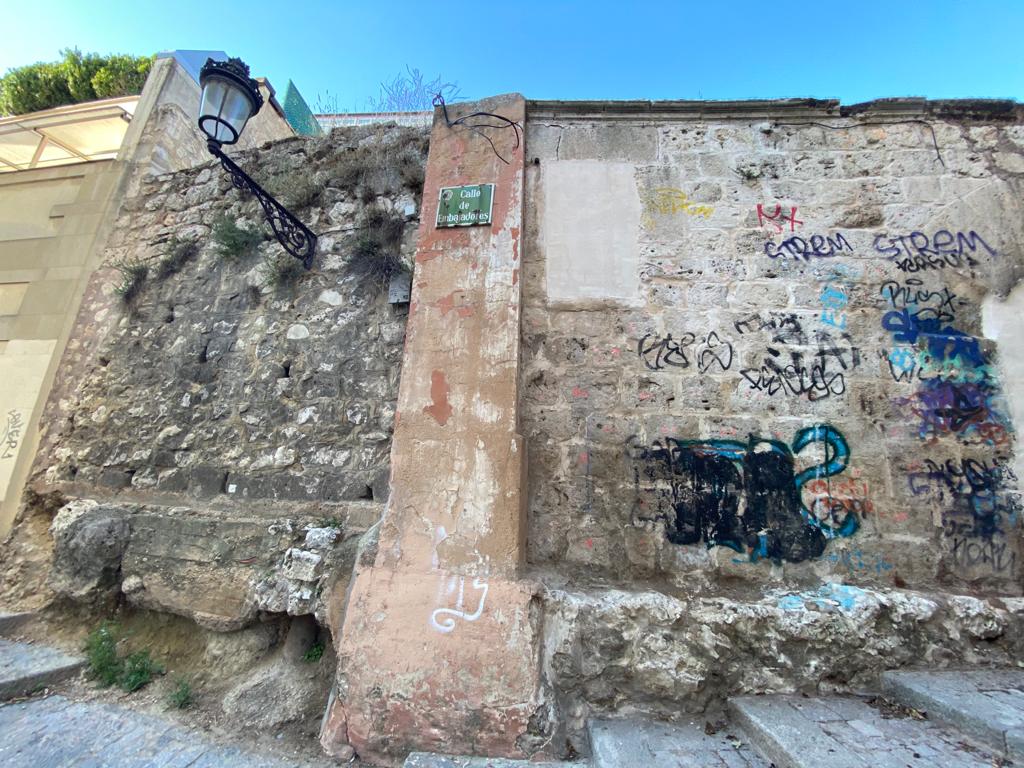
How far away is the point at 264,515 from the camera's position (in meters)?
→ 3.24

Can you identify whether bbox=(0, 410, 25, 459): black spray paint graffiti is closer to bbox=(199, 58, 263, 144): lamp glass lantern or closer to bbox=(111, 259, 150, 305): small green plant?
bbox=(111, 259, 150, 305): small green plant

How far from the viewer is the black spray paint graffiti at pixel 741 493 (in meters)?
2.44

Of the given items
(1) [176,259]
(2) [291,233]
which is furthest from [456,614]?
(1) [176,259]

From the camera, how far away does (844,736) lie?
1.80 m

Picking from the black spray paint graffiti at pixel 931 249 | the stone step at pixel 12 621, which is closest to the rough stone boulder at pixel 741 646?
the black spray paint graffiti at pixel 931 249

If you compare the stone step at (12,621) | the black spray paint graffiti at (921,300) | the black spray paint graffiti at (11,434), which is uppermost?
the black spray paint graffiti at (921,300)

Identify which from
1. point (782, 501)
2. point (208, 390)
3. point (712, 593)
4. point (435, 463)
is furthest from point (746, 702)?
point (208, 390)

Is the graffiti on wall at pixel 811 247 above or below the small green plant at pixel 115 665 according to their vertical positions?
above

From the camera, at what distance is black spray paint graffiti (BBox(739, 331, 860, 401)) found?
8.59 feet

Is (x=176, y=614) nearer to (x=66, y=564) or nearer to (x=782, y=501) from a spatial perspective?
(x=66, y=564)

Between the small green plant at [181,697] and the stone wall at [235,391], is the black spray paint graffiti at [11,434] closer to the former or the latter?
the stone wall at [235,391]

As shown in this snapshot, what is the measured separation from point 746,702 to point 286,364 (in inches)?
138

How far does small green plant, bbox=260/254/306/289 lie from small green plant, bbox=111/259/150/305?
139cm

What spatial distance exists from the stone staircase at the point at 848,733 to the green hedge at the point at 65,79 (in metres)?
12.6
